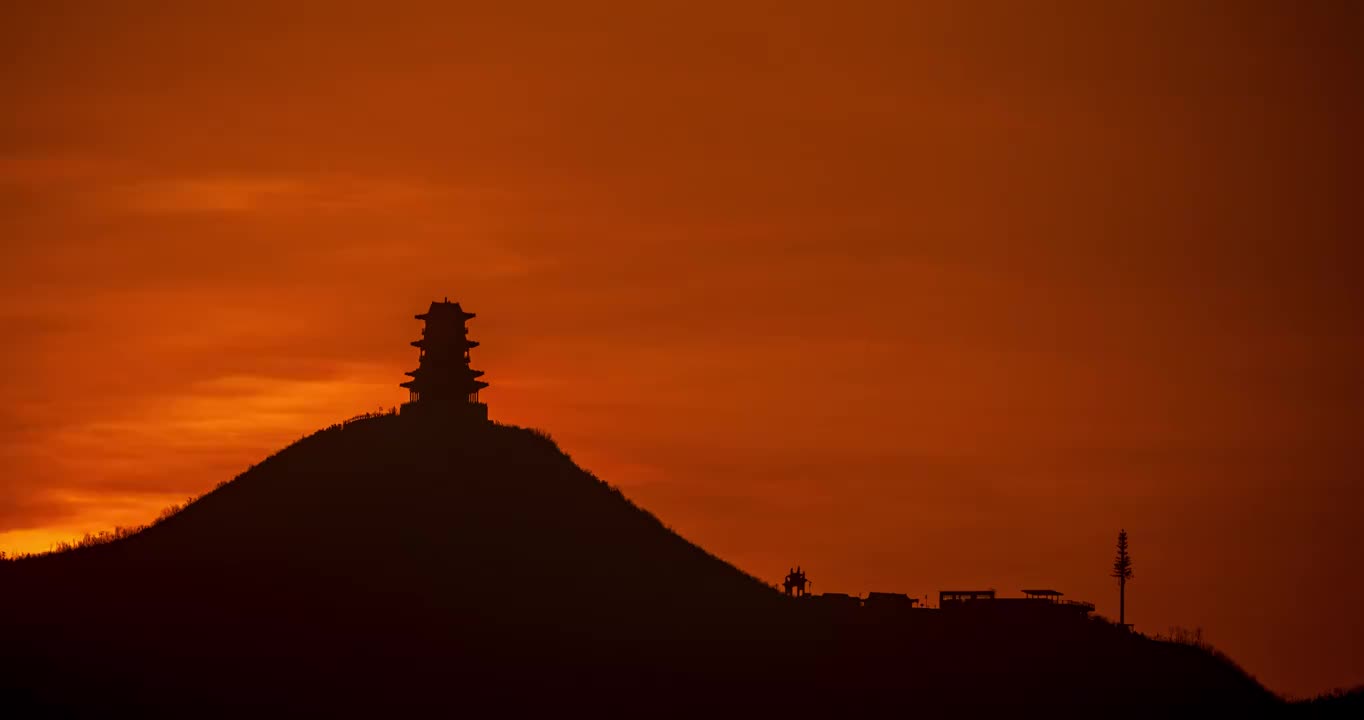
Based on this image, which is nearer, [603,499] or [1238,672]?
[1238,672]

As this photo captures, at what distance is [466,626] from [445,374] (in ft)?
74.8

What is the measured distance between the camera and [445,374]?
624 feet

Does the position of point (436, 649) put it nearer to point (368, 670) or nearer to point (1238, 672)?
point (368, 670)

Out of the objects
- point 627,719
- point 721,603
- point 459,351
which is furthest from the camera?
point 459,351

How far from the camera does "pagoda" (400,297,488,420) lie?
190 metres

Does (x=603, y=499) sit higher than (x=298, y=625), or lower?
higher

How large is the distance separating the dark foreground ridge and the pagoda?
118 inches

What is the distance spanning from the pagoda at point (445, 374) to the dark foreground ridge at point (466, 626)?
9.87ft

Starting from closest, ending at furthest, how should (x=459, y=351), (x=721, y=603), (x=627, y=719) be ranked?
(x=627, y=719), (x=721, y=603), (x=459, y=351)

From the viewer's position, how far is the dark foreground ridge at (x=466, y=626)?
164 metres

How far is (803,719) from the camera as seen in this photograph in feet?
543

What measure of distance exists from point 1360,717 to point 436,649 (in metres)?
51.6

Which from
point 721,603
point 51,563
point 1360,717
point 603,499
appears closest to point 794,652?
point 721,603

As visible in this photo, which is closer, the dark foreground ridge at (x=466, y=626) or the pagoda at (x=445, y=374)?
the dark foreground ridge at (x=466, y=626)
